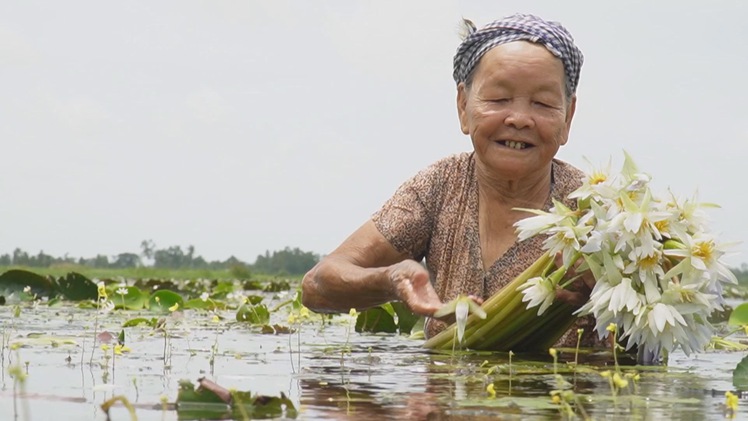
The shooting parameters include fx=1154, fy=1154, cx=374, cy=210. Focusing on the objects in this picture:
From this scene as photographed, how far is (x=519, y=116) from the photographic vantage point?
4.81m

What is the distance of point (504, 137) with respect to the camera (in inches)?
193

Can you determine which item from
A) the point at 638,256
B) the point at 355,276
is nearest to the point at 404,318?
the point at 355,276

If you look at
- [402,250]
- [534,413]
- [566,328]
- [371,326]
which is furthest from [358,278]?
[371,326]

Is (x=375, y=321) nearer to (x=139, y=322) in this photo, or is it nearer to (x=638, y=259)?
(x=139, y=322)

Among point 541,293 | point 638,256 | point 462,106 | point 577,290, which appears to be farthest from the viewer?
point 462,106

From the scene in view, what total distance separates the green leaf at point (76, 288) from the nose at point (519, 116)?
551cm

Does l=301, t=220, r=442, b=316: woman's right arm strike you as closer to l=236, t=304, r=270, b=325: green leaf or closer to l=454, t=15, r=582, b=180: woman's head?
l=454, t=15, r=582, b=180: woman's head

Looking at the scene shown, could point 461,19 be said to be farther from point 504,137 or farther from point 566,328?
point 566,328

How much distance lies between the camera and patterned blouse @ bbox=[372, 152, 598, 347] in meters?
5.13

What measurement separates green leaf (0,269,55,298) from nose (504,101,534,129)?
18.2ft

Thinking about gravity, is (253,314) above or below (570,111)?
below

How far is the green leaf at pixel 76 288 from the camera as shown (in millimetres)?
9523

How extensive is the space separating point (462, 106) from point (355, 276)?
1.03 m

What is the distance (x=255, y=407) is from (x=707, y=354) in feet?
11.4
